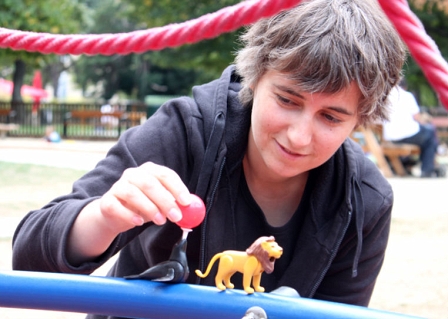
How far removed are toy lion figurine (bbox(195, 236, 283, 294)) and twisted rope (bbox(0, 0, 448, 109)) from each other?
42 cm

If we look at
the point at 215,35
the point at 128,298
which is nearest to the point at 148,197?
the point at 128,298

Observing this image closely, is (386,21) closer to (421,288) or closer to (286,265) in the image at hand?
(286,265)

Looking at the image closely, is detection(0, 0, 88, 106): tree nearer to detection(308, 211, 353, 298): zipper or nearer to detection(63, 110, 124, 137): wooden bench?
detection(63, 110, 124, 137): wooden bench

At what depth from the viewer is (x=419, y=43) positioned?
2.85ft

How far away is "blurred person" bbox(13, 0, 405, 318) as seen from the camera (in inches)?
58.0

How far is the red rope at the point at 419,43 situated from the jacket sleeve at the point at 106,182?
798mm

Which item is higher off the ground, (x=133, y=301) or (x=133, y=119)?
(x=133, y=301)

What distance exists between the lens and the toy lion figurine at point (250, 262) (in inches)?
47.5

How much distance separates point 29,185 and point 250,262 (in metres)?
6.66

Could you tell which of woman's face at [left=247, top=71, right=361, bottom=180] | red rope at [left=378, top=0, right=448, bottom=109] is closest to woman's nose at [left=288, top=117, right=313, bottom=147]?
woman's face at [left=247, top=71, right=361, bottom=180]

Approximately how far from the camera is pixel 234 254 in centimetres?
125

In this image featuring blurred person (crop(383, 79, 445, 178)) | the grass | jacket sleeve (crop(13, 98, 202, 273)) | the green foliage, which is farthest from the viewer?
the green foliage

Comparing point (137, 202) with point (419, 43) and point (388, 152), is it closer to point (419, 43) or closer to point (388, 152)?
point (419, 43)

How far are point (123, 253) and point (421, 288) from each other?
2.52 meters
